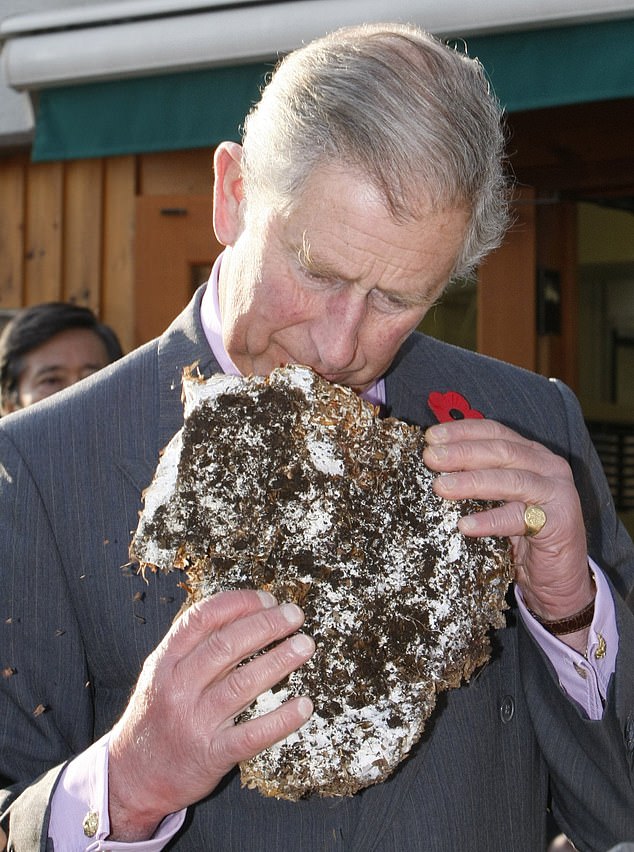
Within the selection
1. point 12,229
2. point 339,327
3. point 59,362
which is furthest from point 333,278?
point 12,229

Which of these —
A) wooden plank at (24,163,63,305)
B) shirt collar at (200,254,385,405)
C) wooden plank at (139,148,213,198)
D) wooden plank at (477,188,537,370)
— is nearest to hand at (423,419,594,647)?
shirt collar at (200,254,385,405)

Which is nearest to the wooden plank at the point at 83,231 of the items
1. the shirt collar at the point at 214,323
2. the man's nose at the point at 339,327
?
the shirt collar at the point at 214,323

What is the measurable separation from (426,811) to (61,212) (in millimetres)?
3457

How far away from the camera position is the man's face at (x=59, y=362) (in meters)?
3.34

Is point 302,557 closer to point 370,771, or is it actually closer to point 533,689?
point 370,771

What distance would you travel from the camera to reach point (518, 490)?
1.30 metres

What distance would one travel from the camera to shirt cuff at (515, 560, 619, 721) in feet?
4.69

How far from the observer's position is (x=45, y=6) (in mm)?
4137

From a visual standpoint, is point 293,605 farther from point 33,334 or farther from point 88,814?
point 33,334

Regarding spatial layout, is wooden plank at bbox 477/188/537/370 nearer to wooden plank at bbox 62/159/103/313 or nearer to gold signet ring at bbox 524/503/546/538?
wooden plank at bbox 62/159/103/313

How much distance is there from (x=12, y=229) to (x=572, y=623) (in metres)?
3.67

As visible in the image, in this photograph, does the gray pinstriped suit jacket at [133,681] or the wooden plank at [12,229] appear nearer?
the gray pinstriped suit jacket at [133,681]

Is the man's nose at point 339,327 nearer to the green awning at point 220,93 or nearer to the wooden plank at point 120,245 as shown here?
the green awning at point 220,93

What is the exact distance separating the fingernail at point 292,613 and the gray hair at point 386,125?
54cm
